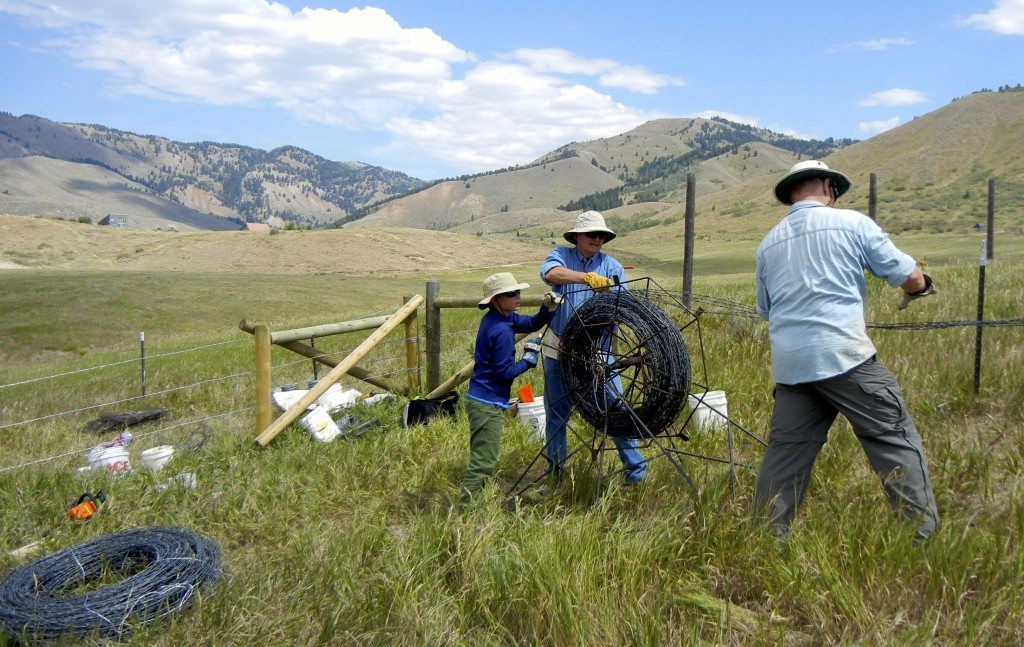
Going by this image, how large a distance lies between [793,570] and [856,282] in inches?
56.6

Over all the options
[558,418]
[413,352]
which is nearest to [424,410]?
[413,352]

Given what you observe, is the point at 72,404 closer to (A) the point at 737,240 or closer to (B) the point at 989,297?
(B) the point at 989,297

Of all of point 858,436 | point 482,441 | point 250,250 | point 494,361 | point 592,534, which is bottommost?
point 592,534

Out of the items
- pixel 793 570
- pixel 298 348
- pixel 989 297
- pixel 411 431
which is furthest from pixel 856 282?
pixel 989 297

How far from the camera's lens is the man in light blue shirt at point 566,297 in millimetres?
5020

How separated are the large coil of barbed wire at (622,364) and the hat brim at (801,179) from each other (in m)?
0.93

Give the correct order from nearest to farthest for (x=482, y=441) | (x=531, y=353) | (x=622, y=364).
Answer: (x=622, y=364) → (x=531, y=353) → (x=482, y=441)

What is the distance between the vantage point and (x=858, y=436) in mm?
3811

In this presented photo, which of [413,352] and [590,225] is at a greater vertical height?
[590,225]

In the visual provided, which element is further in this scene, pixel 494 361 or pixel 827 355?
pixel 494 361

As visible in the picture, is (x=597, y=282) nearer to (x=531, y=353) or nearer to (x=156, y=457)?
(x=531, y=353)

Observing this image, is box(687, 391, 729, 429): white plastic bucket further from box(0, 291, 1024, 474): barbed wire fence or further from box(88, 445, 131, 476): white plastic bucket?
box(88, 445, 131, 476): white plastic bucket

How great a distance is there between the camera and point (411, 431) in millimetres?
6621

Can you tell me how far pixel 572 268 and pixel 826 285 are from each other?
1.84 metres
